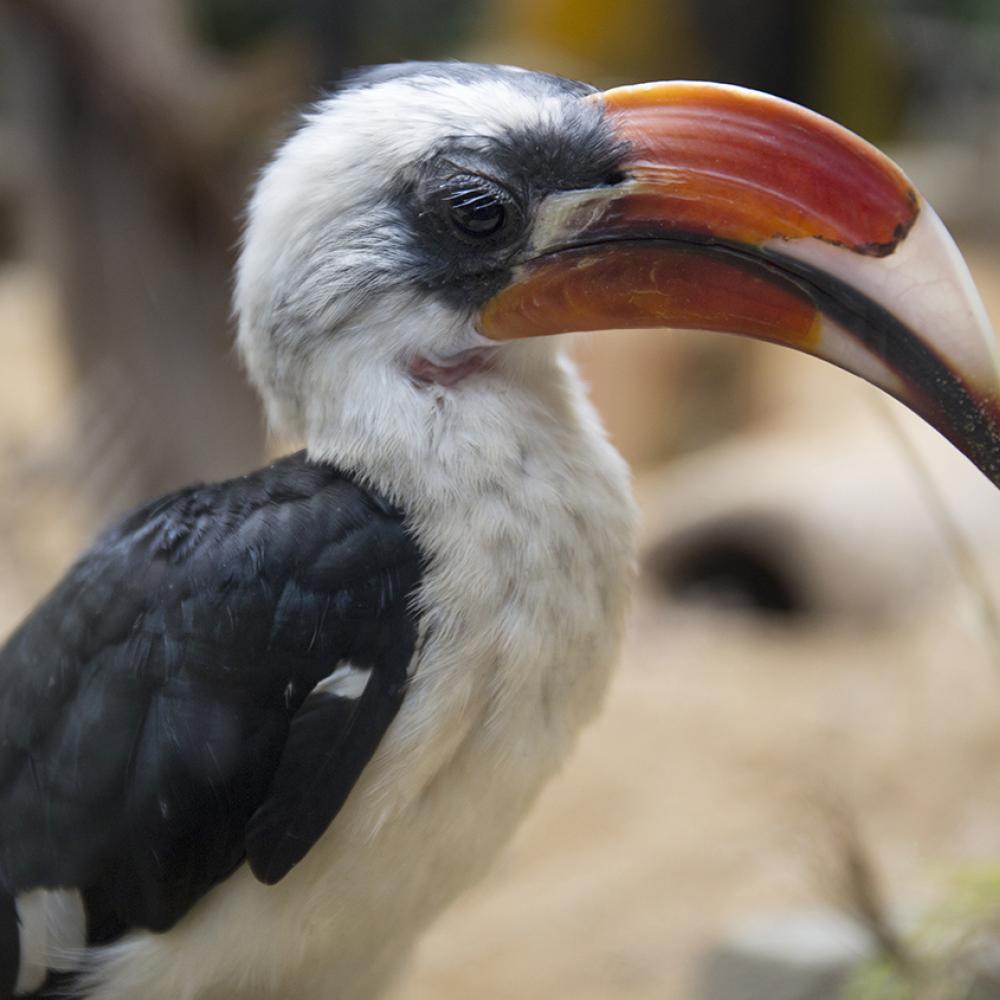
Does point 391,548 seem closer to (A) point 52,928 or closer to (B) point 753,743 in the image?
Answer: (A) point 52,928

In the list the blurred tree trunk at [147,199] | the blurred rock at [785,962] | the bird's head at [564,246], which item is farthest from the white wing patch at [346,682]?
the blurred tree trunk at [147,199]

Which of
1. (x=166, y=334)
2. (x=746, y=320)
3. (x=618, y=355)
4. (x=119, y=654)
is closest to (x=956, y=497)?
(x=618, y=355)

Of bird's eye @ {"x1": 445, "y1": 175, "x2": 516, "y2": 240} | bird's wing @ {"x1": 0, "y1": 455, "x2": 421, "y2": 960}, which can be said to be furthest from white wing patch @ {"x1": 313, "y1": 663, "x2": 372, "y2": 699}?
bird's eye @ {"x1": 445, "y1": 175, "x2": 516, "y2": 240}

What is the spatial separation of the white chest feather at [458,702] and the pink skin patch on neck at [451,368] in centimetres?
5

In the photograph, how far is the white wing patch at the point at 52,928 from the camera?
1887mm

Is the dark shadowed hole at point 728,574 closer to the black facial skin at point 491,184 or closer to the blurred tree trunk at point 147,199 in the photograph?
the blurred tree trunk at point 147,199

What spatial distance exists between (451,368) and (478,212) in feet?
0.72

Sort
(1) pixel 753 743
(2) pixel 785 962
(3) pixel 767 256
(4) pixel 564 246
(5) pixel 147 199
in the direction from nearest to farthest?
(3) pixel 767 256
(4) pixel 564 246
(2) pixel 785 962
(1) pixel 753 743
(5) pixel 147 199

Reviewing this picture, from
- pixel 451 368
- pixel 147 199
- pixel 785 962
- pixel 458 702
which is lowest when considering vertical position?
pixel 785 962

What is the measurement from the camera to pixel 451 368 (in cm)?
190

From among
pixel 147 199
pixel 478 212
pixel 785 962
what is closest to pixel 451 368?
pixel 478 212

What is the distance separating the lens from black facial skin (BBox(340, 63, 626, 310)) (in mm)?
1789

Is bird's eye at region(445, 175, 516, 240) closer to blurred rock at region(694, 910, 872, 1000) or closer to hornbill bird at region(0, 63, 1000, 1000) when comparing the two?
hornbill bird at region(0, 63, 1000, 1000)

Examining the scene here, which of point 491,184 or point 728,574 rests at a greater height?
point 491,184
